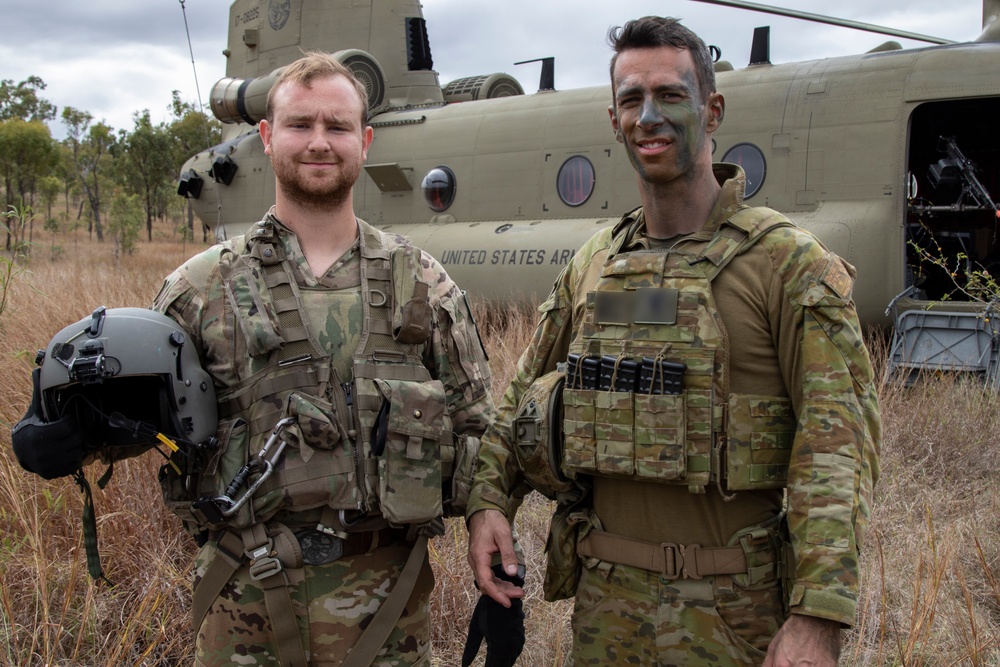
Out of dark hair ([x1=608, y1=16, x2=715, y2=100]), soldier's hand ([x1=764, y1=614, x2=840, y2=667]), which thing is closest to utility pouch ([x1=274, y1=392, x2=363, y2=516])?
soldier's hand ([x1=764, y1=614, x2=840, y2=667])

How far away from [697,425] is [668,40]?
3.30 feet

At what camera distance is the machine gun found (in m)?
7.47

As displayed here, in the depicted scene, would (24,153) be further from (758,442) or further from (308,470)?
(758,442)

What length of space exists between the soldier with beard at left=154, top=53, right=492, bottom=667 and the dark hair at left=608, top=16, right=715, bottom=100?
0.80 metres

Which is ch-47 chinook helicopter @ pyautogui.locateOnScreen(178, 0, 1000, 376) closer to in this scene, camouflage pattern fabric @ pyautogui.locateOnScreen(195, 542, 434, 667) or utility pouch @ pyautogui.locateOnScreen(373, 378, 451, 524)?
utility pouch @ pyautogui.locateOnScreen(373, 378, 451, 524)

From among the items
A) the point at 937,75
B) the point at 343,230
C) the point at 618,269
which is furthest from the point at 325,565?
the point at 937,75

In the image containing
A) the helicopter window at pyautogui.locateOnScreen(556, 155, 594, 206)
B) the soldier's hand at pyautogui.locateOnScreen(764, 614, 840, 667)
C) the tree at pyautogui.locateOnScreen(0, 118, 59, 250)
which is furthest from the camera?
the tree at pyautogui.locateOnScreen(0, 118, 59, 250)

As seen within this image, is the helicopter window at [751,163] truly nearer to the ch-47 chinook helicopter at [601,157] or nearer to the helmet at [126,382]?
the ch-47 chinook helicopter at [601,157]

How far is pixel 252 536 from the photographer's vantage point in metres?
2.32

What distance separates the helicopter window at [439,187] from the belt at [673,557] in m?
8.31

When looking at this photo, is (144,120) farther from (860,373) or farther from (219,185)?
(860,373)

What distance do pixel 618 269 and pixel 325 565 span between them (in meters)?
1.12

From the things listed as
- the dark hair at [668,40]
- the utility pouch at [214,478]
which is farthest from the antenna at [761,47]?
the utility pouch at [214,478]

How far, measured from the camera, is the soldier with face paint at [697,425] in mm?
2010
